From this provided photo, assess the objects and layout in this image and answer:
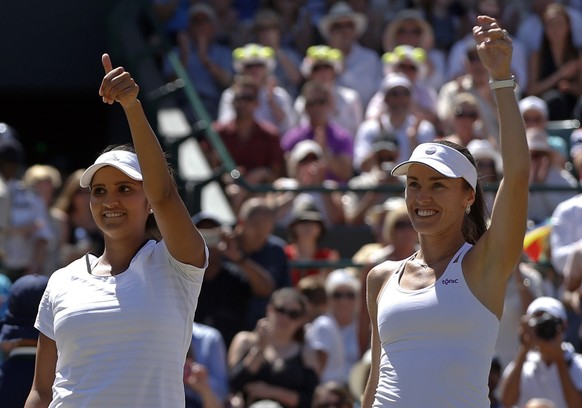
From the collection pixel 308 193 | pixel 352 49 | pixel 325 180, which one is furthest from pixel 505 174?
pixel 352 49

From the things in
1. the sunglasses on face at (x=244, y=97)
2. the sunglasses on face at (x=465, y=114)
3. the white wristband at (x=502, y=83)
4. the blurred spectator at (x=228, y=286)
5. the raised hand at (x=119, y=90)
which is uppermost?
the raised hand at (x=119, y=90)

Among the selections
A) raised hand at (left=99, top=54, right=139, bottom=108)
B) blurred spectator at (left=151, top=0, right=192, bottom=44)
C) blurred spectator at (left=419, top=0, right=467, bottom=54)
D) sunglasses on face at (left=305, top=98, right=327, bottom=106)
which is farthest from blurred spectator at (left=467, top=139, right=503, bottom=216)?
raised hand at (left=99, top=54, right=139, bottom=108)

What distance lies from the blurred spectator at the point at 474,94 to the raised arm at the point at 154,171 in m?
6.99

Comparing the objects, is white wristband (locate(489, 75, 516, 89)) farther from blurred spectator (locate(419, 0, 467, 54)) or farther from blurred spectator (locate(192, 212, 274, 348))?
blurred spectator (locate(419, 0, 467, 54))

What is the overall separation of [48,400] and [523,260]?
5.01 meters

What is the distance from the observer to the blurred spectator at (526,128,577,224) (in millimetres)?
9680

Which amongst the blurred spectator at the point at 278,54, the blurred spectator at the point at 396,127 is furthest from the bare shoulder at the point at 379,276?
the blurred spectator at the point at 278,54

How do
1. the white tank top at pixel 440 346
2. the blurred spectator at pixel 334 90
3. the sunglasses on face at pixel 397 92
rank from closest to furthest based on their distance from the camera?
the white tank top at pixel 440 346 → the sunglasses on face at pixel 397 92 → the blurred spectator at pixel 334 90

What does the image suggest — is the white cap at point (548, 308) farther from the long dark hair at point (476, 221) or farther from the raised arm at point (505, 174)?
the raised arm at point (505, 174)

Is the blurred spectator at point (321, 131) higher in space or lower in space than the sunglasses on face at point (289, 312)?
higher

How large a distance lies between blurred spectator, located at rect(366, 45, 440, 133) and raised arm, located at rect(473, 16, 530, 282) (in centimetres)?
710

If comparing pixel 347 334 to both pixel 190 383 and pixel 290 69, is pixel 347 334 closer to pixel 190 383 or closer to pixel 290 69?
pixel 190 383

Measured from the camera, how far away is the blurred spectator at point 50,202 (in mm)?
9672

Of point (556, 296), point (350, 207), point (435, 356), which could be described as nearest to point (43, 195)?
point (350, 207)
